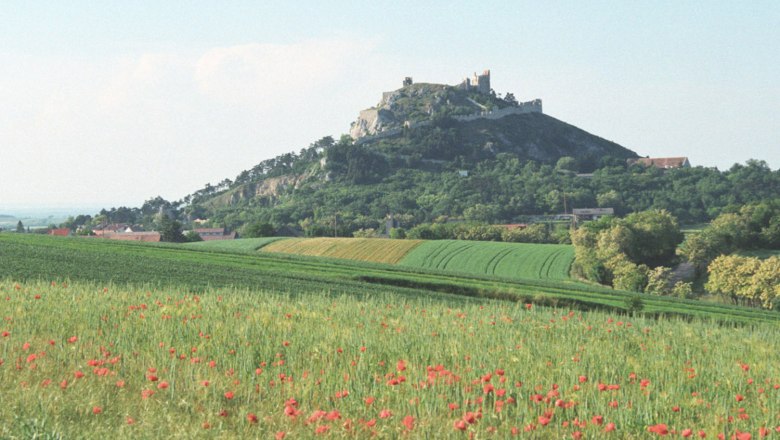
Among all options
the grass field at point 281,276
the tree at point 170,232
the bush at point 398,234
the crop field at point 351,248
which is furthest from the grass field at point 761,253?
the tree at point 170,232

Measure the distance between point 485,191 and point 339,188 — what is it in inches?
1419

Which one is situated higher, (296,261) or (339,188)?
(339,188)

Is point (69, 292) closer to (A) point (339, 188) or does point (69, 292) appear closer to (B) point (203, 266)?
(B) point (203, 266)

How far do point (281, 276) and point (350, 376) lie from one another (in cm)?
3279

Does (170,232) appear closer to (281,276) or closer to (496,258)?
(496,258)

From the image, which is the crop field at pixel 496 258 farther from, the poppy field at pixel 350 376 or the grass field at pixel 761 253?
the poppy field at pixel 350 376

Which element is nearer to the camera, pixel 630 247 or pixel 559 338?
pixel 559 338

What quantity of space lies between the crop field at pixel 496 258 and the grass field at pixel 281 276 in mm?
26423

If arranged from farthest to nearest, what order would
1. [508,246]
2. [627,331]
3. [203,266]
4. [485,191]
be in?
[485,191], [508,246], [203,266], [627,331]

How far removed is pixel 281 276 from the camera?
44.5 meters

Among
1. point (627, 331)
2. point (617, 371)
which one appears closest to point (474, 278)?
point (627, 331)

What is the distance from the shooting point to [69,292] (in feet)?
69.1

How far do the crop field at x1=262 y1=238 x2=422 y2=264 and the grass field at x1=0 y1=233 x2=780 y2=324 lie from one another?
3237 centimetres

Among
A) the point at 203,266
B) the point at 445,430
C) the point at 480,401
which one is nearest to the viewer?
the point at 445,430
